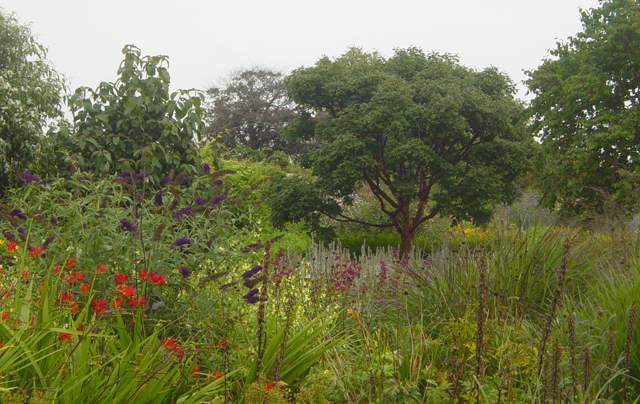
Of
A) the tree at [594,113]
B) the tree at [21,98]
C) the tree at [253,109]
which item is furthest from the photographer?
the tree at [253,109]

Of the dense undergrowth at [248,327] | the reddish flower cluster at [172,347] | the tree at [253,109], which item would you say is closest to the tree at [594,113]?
the dense undergrowth at [248,327]

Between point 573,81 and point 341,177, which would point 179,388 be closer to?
point 341,177

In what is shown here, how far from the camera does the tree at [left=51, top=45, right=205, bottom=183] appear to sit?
6398 millimetres

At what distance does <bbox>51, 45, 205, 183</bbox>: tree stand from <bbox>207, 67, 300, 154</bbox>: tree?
96.9 feet

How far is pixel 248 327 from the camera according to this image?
389 cm

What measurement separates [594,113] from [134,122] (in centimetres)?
1077

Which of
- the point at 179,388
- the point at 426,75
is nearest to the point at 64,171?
the point at 179,388

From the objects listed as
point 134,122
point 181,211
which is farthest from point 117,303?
point 134,122

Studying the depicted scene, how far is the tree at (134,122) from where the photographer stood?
21.0 ft

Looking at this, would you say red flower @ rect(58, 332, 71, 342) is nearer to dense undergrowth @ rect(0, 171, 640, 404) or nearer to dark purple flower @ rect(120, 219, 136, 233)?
dense undergrowth @ rect(0, 171, 640, 404)

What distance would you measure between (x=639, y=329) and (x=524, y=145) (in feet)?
34.1

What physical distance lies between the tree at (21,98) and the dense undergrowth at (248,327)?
6.77m

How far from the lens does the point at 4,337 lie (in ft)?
8.26

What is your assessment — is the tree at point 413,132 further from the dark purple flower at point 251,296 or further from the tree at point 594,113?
the dark purple flower at point 251,296
